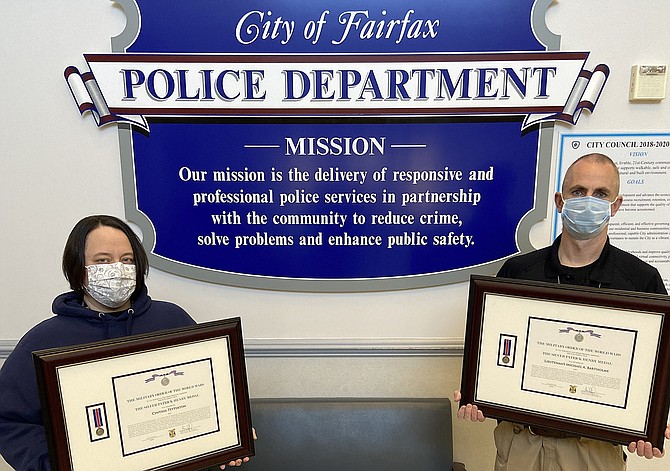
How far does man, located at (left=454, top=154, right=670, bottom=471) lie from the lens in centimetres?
139

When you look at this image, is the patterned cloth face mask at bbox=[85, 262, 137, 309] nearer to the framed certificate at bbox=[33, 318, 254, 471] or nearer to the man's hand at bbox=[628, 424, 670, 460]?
the framed certificate at bbox=[33, 318, 254, 471]

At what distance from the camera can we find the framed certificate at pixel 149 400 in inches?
46.6

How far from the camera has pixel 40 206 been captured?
1894 mm

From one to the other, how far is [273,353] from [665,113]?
1.84m

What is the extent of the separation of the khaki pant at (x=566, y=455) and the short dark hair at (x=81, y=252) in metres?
1.32

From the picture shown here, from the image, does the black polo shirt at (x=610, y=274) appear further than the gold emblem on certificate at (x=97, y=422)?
Yes

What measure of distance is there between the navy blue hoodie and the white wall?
0.58 m

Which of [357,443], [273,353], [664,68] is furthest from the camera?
[273,353]

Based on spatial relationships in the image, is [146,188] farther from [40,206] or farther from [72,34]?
[72,34]

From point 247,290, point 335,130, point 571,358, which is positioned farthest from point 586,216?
point 247,290

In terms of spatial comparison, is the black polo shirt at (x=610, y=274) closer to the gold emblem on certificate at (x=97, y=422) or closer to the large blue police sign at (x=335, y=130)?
the large blue police sign at (x=335, y=130)

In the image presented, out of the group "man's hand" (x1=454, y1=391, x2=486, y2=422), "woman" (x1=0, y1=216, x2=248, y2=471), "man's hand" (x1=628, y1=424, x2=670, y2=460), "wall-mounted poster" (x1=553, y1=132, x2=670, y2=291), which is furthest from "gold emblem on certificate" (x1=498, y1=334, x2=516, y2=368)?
"woman" (x1=0, y1=216, x2=248, y2=471)

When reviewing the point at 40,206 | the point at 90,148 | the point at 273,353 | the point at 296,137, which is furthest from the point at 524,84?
the point at 40,206

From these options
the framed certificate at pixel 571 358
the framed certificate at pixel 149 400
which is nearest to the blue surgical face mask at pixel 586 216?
the framed certificate at pixel 571 358
